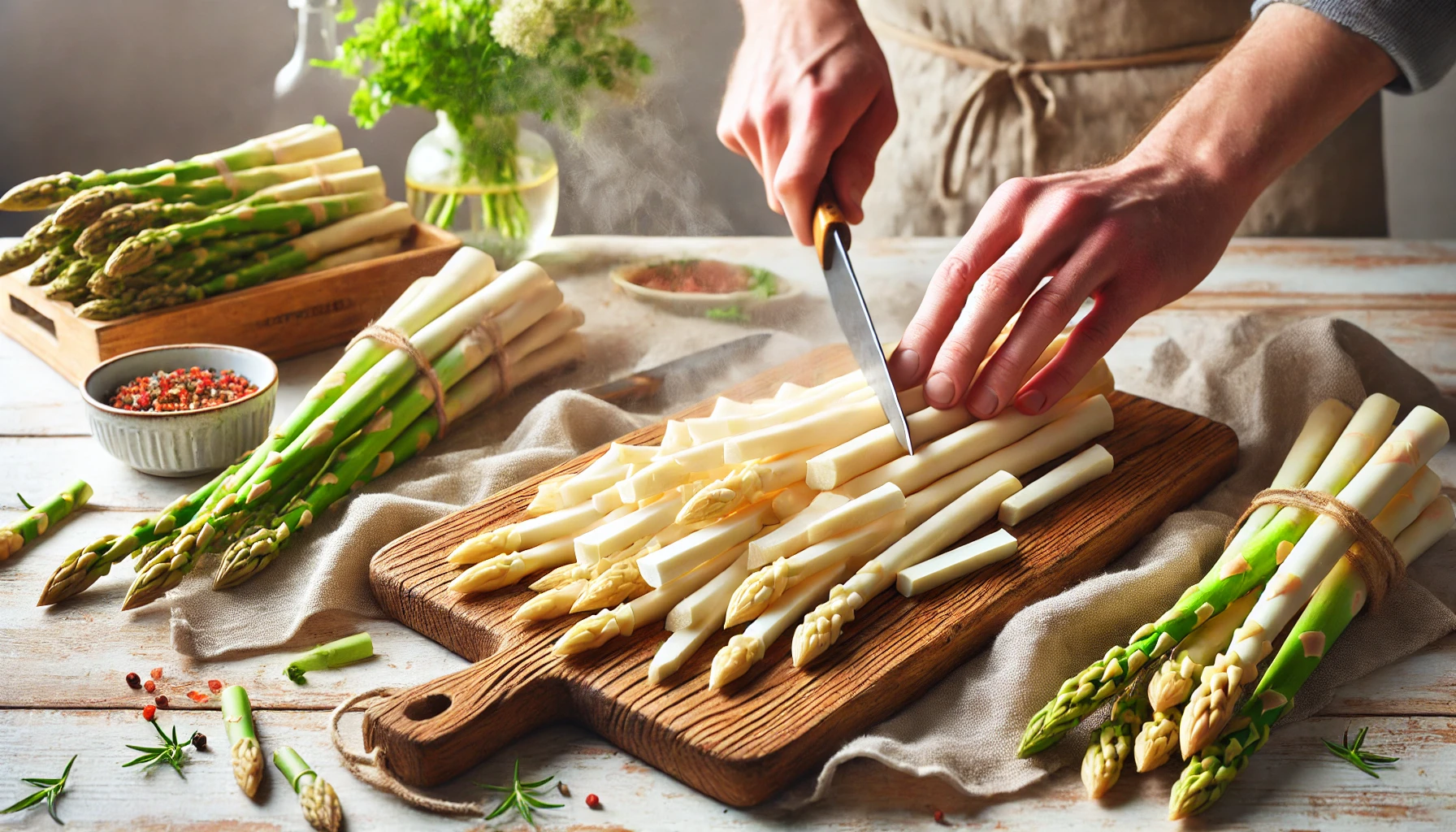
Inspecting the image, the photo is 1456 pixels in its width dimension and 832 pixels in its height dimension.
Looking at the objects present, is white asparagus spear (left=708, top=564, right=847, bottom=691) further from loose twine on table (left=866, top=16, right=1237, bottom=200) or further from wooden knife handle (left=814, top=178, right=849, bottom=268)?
loose twine on table (left=866, top=16, right=1237, bottom=200)

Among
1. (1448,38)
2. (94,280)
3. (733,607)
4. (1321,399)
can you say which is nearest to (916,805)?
(733,607)

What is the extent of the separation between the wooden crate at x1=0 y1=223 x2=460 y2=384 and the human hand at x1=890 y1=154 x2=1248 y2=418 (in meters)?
1.71

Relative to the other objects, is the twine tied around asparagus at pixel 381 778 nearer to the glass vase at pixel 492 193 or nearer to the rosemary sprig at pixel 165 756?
the rosemary sprig at pixel 165 756

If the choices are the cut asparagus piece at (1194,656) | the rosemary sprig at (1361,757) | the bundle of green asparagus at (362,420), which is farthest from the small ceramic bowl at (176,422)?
the rosemary sprig at (1361,757)

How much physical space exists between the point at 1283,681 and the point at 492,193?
2800mm

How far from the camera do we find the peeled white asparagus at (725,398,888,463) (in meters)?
2.26

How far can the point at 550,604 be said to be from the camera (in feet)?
6.59

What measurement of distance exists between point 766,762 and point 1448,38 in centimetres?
229

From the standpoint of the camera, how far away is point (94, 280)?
3.07 meters

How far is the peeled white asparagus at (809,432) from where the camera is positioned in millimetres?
2256

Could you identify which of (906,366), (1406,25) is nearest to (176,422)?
(906,366)

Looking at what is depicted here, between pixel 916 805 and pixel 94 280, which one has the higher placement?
pixel 94 280

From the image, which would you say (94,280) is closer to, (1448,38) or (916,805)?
(916,805)

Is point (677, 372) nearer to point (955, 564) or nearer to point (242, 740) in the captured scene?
point (955, 564)
